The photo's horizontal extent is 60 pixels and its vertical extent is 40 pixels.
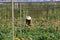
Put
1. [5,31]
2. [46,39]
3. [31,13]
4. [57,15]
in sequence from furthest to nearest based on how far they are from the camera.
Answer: [31,13], [57,15], [5,31], [46,39]

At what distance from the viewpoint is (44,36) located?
5.27 m

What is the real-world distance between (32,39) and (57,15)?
6.18 metres

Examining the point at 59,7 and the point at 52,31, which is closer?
the point at 52,31

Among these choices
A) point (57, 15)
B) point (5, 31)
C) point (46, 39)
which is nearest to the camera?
point (46, 39)

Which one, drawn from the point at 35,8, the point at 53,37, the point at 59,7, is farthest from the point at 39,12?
the point at 53,37

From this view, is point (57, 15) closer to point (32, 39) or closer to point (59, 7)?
point (59, 7)

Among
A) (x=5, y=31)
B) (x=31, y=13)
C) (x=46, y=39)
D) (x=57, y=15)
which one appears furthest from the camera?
(x=31, y=13)

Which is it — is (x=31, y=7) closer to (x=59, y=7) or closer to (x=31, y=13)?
(x=31, y=13)

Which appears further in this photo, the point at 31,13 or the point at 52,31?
the point at 31,13

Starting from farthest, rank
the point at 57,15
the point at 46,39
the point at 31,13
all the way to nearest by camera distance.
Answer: the point at 31,13 < the point at 57,15 < the point at 46,39

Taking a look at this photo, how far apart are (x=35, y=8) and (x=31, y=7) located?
279mm

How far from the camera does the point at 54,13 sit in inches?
451

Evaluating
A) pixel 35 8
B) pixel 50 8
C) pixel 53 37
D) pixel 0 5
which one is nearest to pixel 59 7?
pixel 50 8

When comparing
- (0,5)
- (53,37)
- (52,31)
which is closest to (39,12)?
(0,5)
